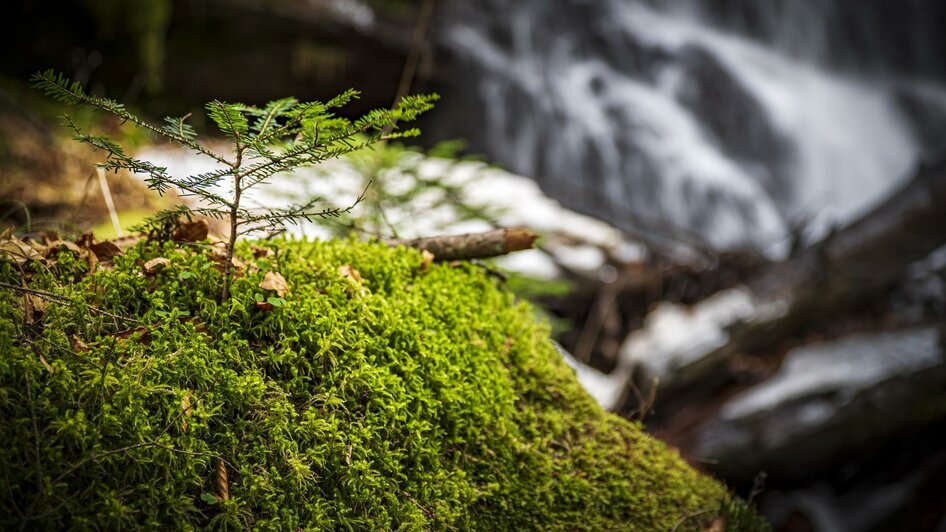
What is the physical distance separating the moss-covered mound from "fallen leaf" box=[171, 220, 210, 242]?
10 centimetres

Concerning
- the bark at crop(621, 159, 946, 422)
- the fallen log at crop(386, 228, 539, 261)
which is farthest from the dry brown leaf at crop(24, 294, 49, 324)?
the bark at crop(621, 159, 946, 422)

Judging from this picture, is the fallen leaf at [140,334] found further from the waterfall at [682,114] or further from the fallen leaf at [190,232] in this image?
the waterfall at [682,114]

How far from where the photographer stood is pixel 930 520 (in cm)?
536

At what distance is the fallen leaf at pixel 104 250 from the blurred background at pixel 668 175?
1.26 ft

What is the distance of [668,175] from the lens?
462 inches

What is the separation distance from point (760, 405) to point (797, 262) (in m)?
2.56

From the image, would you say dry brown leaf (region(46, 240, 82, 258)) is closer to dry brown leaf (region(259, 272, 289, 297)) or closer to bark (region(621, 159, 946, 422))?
dry brown leaf (region(259, 272, 289, 297))

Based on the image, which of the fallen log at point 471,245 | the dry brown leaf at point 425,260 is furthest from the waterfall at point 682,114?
the dry brown leaf at point 425,260

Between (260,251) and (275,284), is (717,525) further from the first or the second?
(260,251)

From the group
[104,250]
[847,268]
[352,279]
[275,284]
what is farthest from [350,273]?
[847,268]

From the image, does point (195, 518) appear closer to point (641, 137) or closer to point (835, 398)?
point (835, 398)

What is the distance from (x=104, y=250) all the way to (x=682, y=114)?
12.5 meters

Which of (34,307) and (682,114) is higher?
(682,114)

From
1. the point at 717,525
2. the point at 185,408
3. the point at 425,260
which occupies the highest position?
the point at 425,260
